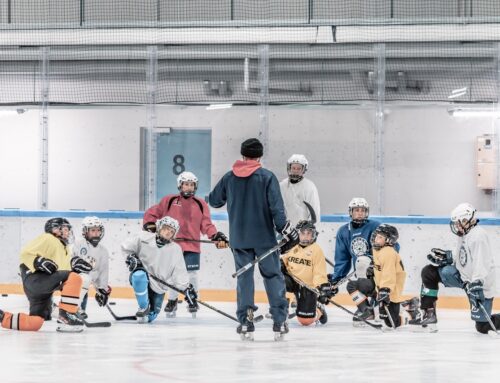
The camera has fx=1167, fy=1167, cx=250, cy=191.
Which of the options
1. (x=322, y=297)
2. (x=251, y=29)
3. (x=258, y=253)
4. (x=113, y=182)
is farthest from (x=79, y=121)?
(x=258, y=253)

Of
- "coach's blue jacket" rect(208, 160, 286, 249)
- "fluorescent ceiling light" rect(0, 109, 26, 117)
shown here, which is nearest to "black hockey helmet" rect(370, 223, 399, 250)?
"coach's blue jacket" rect(208, 160, 286, 249)

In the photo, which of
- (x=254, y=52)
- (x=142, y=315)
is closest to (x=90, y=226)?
(x=142, y=315)

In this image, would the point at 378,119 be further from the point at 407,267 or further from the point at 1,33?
the point at 1,33

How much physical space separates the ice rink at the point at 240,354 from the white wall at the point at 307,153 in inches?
179

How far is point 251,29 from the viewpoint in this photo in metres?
12.8

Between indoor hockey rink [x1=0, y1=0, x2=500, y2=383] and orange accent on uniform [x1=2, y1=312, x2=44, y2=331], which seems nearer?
orange accent on uniform [x1=2, y1=312, x2=44, y2=331]

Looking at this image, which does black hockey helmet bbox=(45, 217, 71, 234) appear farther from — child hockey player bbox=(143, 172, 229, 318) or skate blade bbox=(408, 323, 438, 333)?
skate blade bbox=(408, 323, 438, 333)

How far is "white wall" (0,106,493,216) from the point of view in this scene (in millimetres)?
12438

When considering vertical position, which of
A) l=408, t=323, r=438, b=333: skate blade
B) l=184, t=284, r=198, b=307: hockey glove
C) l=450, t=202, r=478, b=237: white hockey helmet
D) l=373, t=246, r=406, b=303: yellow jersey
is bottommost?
l=408, t=323, r=438, b=333: skate blade

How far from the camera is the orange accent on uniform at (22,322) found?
7172 mm

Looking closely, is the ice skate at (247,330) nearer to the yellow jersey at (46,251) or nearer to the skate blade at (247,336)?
the skate blade at (247,336)

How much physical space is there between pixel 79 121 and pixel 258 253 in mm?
7141

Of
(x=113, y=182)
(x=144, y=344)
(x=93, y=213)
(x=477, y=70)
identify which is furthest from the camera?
(x=113, y=182)

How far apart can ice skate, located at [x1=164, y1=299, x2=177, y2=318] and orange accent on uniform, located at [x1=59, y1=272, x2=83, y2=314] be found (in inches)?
53.1
